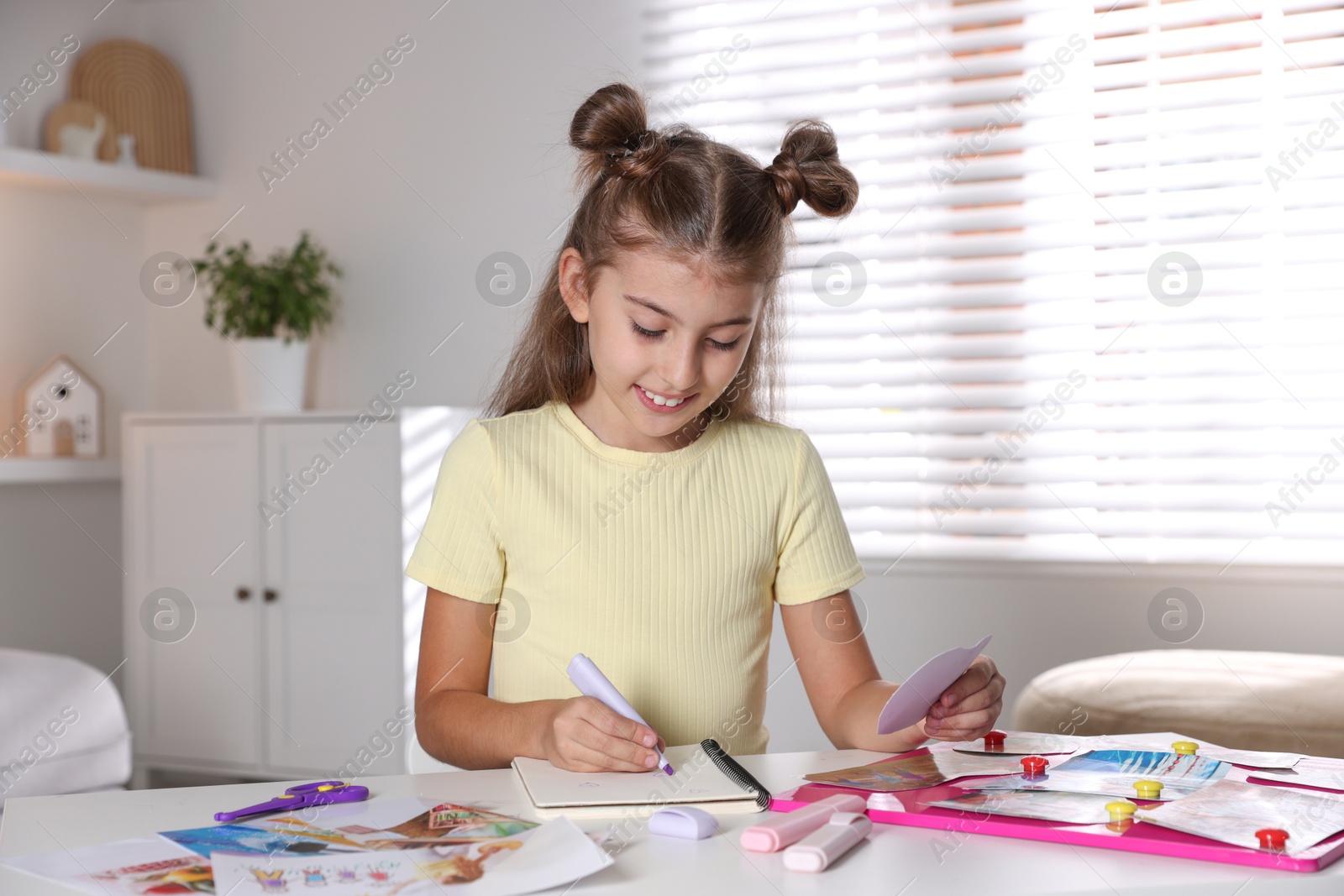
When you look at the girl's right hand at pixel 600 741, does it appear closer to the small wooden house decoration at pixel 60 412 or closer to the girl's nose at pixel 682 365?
the girl's nose at pixel 682 365

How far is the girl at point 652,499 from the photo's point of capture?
119cm

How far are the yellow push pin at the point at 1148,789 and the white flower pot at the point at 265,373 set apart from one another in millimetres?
2678

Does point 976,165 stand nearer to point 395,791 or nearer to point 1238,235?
point 1238,235

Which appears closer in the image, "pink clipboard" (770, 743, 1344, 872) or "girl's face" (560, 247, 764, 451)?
"pink clipboard" (770, 743, 1344, 872)

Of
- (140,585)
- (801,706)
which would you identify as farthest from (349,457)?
(801,706)

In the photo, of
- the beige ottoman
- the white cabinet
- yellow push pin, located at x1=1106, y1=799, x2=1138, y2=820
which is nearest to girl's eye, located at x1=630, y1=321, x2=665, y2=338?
yellow push pin, located at x1=1106, y1=799, x2=1138, y2=820

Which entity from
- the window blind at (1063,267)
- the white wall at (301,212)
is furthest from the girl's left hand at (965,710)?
the white wall at (301,212)

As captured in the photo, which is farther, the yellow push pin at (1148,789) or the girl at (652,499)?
the girl at (652,499)

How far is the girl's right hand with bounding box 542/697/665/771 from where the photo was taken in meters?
0.95

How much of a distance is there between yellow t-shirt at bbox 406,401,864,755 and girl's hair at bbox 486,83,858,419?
18 cm

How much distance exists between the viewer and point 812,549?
1363 mm

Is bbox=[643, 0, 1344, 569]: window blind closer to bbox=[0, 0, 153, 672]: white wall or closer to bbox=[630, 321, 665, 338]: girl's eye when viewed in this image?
bbox=[630, 321, 665, 338]: girl's eye

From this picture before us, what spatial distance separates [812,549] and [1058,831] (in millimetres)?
594

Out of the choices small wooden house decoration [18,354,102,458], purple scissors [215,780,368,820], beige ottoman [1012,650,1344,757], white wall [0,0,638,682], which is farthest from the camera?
small wooden house decoration [18,354,102,458]
